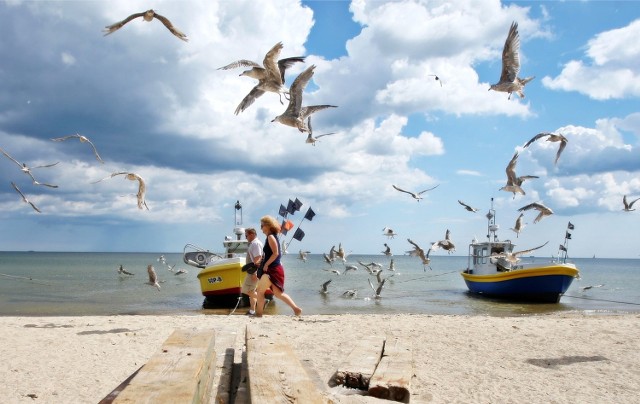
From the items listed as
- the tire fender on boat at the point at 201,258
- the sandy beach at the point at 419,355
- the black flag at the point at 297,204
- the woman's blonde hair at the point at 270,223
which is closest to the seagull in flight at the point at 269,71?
the woman's blonde hair at the point at 270,223

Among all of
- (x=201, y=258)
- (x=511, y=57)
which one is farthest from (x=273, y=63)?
(x=201, y=258)

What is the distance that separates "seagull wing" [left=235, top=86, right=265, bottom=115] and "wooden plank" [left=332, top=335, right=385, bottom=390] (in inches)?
251

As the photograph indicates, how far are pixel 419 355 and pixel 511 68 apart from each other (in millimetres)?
7769

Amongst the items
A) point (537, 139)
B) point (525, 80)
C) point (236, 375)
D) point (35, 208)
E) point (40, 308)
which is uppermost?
point (525, 80)

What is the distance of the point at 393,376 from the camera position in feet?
16.3

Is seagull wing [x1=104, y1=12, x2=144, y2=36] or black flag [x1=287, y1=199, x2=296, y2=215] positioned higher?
seagull wing [x1=104, y1=12, x2=144, y2=36]

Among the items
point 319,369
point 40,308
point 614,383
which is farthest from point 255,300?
point 40,308

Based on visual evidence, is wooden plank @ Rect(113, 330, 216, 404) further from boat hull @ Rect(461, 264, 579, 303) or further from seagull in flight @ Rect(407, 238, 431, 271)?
boat hull @ Rect(461, 264, 579, 303)

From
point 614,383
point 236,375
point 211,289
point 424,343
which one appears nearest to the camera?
point 236,375

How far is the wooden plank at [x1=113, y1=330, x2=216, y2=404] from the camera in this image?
2.97 metres

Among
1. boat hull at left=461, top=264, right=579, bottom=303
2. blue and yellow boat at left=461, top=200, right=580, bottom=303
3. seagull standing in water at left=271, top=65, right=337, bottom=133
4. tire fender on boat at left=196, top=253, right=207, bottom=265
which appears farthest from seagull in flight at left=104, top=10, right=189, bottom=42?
boat hull at left=461, top=264, right=579, bottom=303

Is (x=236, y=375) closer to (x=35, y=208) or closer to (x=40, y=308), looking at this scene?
(x=35, y=208)

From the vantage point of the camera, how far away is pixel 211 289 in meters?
18.9

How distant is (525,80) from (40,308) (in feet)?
61.9
